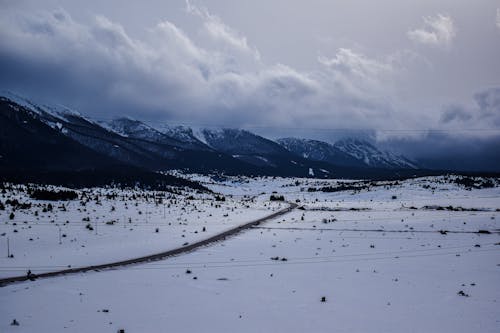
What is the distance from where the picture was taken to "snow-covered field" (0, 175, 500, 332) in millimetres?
15078

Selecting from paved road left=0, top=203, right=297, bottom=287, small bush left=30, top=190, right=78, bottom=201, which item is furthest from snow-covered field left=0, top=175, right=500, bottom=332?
small bush left=30, top=190, right=78, bottom=201

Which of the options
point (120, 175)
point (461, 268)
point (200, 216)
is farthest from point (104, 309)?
point (120, 175)

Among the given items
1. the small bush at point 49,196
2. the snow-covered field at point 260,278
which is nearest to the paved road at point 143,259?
the snow-covered field at point 260,278

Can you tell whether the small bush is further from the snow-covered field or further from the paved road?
the paved road

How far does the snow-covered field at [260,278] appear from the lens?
15078 mm

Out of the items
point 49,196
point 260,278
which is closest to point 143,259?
point 260,278

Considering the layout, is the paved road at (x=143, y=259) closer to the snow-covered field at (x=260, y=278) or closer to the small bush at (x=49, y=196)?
the snow-covered field at (x=260, y=278)

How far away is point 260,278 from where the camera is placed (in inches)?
859

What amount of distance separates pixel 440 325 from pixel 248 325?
263 inches

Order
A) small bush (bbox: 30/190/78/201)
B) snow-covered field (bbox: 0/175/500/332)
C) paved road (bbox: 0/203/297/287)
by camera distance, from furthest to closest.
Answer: small bush (bbox: 30/190/78/201) → paved road (bbox: 0/203/297/287) → snow-covered field (bbox: 0/175/500/332)

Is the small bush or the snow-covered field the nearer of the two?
the snow-covered field

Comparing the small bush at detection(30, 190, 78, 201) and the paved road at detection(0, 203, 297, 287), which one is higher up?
the small bush at detection(30, 190, 78, 201)

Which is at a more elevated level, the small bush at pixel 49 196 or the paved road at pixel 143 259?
the small bush at pixel 49 196

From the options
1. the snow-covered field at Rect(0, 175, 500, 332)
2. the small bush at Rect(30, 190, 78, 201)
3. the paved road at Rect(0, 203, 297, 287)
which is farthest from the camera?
the small bush at Rect(30, 190, 78, 201)
